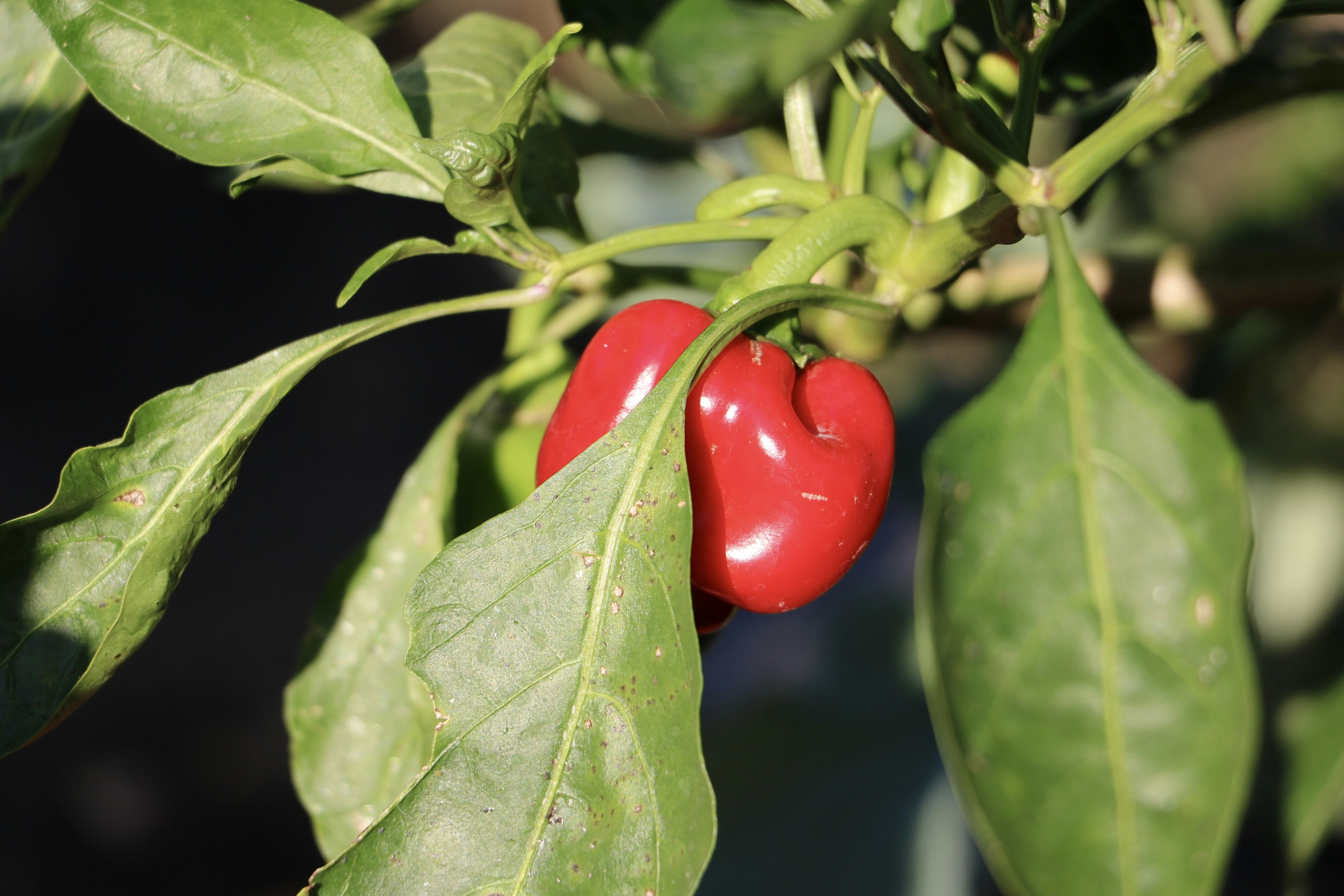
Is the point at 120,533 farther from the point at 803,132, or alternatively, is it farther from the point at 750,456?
the point at 803,132

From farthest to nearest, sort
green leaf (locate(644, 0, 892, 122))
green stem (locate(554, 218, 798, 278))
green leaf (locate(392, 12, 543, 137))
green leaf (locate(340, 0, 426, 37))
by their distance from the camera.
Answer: green leaf (locate(340, 0, 426, 37))
green leaf (locate(392, 12, 543, 137))
green stem (locate(554, 218, 798, 278))
green leaf (locate(644, 0, 892, 122))

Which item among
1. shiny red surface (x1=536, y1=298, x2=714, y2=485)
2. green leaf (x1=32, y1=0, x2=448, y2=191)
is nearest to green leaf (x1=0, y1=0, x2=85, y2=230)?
green leaf (x1=32, y1=0, x2=448, y2=191)

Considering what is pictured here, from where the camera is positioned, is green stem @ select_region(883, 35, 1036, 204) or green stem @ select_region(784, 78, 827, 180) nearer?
green stem @ select_region(883, 35, 1036, 204)

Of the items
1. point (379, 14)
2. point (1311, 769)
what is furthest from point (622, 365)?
point (1311, 769)

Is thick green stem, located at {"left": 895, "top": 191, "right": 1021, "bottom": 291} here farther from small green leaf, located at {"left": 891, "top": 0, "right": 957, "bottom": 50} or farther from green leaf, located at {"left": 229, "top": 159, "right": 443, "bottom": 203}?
green leaf, located at {"left": 229, "top": 159, "right": 443, "bottom": 203}

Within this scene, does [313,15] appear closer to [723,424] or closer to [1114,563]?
[723,424]

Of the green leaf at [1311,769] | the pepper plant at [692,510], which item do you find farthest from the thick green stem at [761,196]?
the green leaf at [1311,769]
